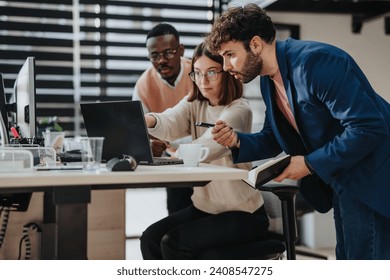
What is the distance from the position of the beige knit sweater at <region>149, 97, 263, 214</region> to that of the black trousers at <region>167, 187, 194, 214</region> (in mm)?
397

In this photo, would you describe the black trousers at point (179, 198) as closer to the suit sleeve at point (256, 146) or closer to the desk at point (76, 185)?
the suit sleeve at point (256, 146)

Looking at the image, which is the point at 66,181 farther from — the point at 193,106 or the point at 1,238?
the point at 1,238

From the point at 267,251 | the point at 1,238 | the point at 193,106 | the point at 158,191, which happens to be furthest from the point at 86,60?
the point at 267,251

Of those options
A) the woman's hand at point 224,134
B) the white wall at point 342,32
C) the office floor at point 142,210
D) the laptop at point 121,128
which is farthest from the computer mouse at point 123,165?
the white wall at point 342,32

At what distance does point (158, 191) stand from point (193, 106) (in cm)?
178

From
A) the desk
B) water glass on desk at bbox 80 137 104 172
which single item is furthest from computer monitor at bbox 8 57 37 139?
the desk

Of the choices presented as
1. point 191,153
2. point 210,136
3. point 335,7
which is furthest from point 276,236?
point 335,7

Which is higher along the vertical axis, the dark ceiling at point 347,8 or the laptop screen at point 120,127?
the dark ceiling at point 347,8

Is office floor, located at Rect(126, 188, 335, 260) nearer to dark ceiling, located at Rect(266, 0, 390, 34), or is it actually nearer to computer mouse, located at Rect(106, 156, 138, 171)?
dark ceiling, located at Rect(266, 0, 390, 34)

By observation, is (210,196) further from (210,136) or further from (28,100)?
(28,100)

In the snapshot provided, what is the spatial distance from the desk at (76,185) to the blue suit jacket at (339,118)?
0.98ft

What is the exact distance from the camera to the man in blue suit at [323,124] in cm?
128

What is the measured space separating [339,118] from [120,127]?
0.60m

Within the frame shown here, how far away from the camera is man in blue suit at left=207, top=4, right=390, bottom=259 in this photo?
4.18 ft
